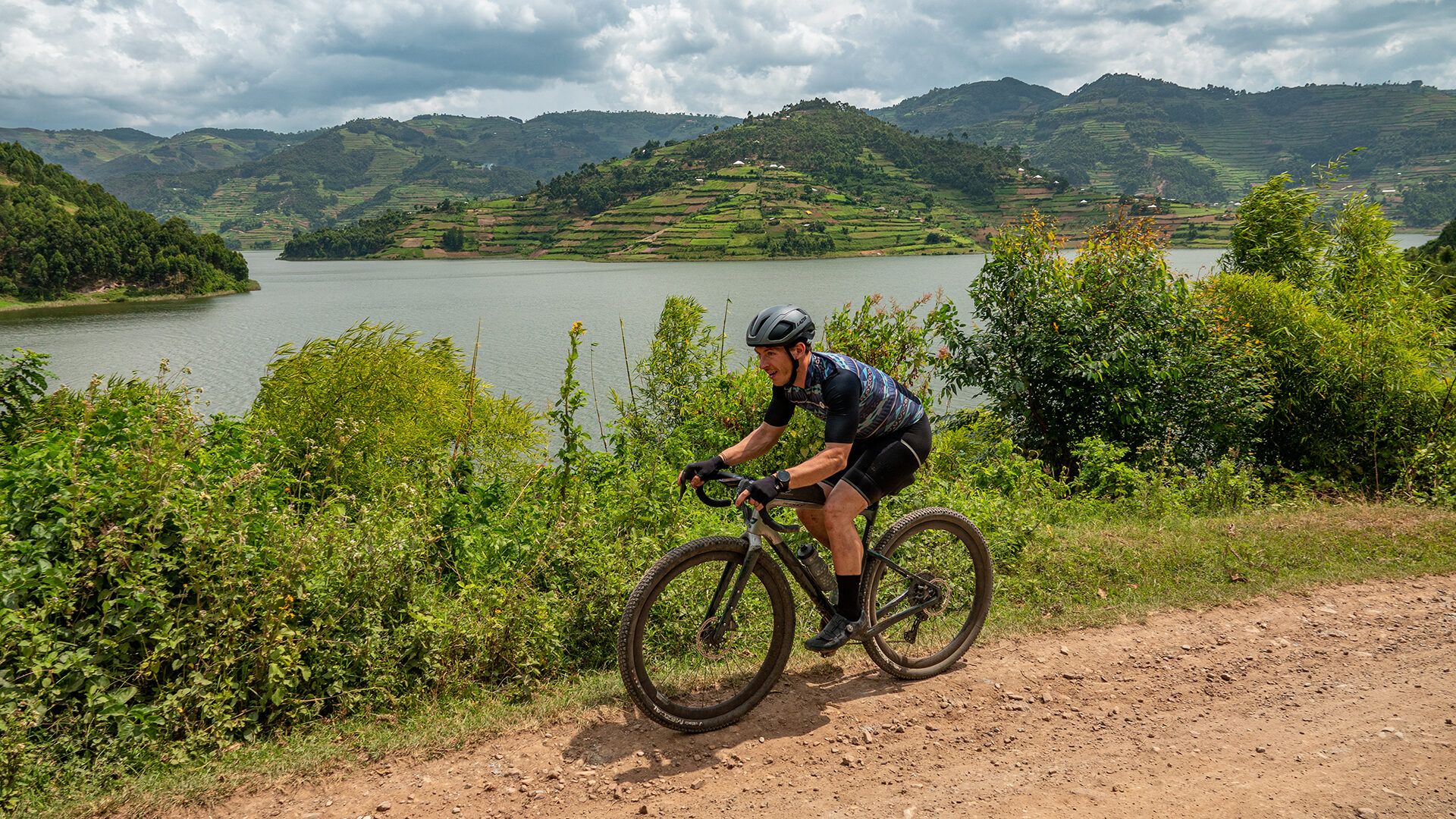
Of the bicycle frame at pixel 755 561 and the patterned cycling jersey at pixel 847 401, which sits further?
the bicycle frame at pixel 755 561

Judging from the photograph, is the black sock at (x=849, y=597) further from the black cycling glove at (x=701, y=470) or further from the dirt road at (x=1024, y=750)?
the black cycling glove at (x=701, y=470)

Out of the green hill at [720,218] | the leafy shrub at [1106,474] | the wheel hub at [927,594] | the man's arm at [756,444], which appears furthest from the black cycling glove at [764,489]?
the green hill at [720,218]

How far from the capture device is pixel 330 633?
530 cm

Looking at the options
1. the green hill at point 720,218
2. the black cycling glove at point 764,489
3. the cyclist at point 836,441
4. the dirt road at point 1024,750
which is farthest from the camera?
the green hill at point 720,218

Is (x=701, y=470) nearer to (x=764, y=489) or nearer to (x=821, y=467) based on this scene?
(x=764, y=489)

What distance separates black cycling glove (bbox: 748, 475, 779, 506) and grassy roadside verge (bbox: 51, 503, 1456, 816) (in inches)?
68.5

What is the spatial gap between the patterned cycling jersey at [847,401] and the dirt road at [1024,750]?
71.3 inches

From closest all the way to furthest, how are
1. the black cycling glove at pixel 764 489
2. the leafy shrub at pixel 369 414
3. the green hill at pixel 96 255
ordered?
the black cycling glove at pixel 764 489 < the leafy shrub at pixel 369 414 < the green hill at pixel 96 255

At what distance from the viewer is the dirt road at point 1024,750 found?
4.13m

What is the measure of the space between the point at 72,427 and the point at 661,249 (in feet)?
449

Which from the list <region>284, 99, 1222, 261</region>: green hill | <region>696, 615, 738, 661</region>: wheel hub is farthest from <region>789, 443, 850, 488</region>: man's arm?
<region>284, 99, 1222, 261</region>: green hill

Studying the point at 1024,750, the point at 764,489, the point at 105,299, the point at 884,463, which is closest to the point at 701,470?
the point at 764,489

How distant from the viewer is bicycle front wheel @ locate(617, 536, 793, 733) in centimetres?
462

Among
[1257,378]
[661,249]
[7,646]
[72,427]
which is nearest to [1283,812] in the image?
[7,646]
